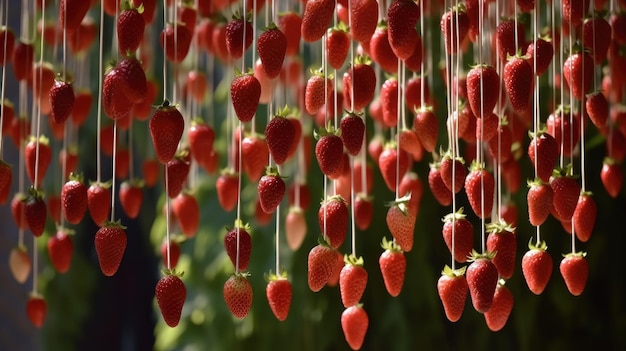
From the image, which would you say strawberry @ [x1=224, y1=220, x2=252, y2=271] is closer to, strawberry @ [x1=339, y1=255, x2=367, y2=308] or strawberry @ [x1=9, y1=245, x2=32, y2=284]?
strawberry @ [x1=339, y1=255, x2=367, y2=308]

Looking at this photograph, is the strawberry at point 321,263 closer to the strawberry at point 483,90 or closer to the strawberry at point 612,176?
the strawberry at point 483,90

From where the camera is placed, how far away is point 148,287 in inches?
97.3

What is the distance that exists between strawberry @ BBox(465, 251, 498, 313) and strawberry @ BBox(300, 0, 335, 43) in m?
0.36

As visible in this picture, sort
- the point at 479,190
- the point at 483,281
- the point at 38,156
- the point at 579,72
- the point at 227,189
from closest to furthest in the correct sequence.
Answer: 1. the point at 483,281
2. the point at 479,190
3. the point at 579,72
4. the point at 38,156
5. the point at 227,189

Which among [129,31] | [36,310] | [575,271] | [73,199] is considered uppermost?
[129,31]

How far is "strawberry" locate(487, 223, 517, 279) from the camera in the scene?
1.25m

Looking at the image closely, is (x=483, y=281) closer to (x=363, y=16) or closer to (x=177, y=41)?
(x=363, y=16)

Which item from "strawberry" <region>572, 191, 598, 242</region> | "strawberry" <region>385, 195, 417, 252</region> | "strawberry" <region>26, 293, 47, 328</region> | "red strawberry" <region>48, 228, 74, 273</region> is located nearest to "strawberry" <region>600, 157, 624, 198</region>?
"strawberry" <region>572, 191, 598, 242</region>

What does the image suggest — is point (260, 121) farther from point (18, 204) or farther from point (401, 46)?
point (401, 46)

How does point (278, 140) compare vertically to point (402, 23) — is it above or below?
below

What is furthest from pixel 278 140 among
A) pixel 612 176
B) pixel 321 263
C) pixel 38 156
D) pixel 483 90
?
pixel 612 176

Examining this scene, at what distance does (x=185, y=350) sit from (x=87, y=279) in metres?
0.34

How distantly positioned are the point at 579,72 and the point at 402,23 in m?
0.34

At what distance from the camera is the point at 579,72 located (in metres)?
1.38
